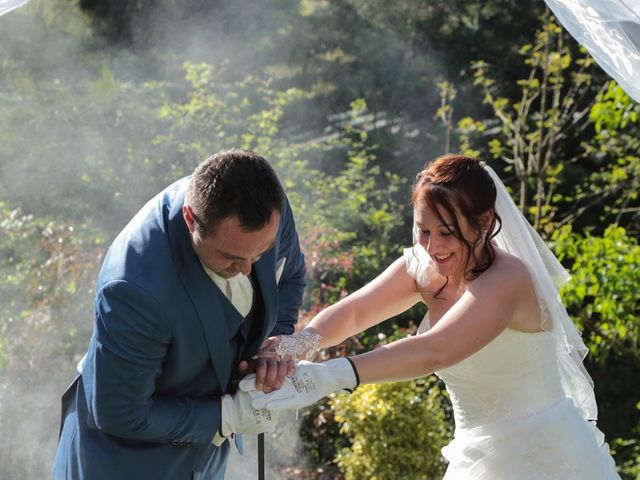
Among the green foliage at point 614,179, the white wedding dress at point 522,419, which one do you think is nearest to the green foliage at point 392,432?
the white wedding dress at point 522,419

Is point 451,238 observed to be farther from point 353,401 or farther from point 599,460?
point 353,401

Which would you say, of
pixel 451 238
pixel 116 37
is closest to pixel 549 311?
pixel 451 238

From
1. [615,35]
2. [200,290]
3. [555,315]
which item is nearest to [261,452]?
[200,290]

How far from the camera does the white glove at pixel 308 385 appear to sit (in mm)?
2506

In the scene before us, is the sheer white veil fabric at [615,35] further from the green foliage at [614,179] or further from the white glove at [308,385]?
the green foliage at [614,179]

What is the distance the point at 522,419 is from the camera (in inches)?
116

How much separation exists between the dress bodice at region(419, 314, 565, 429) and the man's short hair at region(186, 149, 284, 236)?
40.1 inches

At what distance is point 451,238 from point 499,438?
64cm

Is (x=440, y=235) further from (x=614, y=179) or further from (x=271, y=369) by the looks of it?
(x=614, y=179)

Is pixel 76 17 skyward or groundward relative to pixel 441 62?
skyward

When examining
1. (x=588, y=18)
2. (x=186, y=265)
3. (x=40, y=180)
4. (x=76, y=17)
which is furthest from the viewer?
(x=76, y=17)

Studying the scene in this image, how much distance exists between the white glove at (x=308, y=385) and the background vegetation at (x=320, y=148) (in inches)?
82.5

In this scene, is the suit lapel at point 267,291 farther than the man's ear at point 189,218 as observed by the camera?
Yes

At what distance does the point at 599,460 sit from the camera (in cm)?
295
